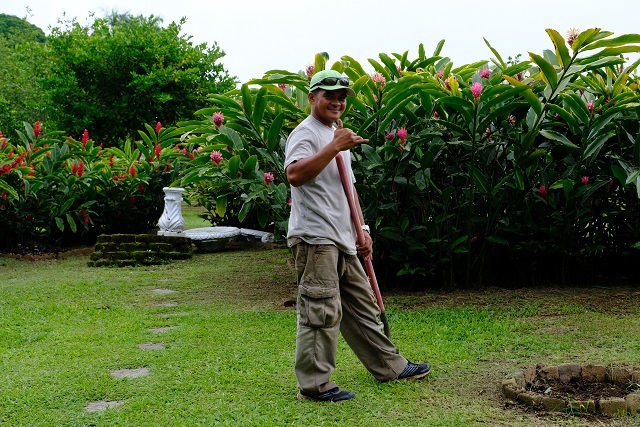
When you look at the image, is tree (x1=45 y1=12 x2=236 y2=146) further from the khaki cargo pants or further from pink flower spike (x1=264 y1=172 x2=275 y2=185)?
the khaki cargo pants

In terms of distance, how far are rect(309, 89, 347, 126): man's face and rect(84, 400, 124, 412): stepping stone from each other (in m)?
1.67

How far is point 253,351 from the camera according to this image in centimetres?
455

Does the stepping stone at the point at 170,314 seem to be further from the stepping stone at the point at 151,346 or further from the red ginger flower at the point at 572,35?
the red ginger flower at the point at 572,35

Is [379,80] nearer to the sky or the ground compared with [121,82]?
nearer to the ground

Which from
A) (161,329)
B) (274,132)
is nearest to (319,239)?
(161,329)

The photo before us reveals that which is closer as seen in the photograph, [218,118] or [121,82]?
[218,118]

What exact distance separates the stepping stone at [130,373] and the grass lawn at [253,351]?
0.15ft

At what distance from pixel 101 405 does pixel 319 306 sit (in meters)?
1.17

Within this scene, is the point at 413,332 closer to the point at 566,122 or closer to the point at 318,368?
the point at 318,368

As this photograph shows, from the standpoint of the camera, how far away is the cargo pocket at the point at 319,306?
3.45 metres

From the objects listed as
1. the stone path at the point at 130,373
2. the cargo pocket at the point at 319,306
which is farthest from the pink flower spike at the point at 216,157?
the cargo pocket at the point at 319,306

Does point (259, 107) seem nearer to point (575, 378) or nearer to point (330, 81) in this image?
point (330, 81)

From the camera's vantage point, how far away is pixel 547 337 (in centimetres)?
464

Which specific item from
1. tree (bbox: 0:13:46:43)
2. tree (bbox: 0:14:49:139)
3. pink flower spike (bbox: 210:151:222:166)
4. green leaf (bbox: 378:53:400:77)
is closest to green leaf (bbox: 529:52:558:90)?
green leaf (bbox: 378:53:400:77)
